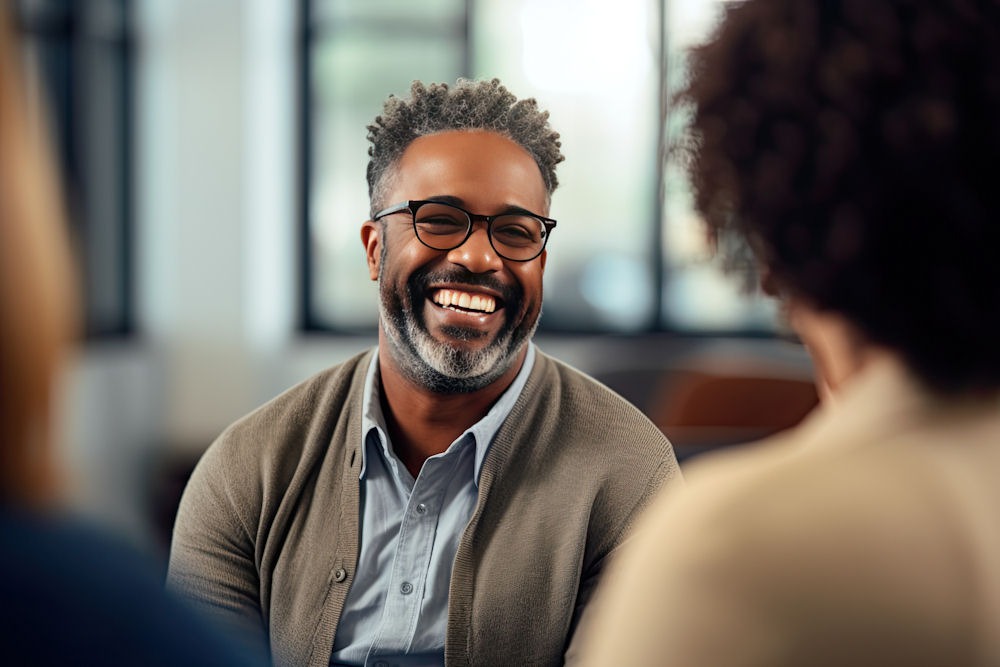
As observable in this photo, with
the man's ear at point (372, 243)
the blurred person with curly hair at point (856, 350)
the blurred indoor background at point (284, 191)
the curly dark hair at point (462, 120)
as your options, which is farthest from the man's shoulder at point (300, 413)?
the blurred indoor background at point (284, 191)

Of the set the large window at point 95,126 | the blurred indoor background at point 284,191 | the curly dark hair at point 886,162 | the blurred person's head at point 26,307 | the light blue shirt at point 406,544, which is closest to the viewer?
the blurred person's head at point 26,307

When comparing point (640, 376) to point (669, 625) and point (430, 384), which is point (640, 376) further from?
point (669, 625)

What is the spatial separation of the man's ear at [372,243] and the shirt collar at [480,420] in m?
0.11

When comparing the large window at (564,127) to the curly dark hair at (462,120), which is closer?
the curly dark hair at (462,120)

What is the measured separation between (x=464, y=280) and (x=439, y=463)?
201 mm

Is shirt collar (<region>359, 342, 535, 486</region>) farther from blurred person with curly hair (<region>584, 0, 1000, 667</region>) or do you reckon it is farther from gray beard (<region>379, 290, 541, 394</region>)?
blurred person with curly hair (<region>584, 0, 1000, 667</region>)

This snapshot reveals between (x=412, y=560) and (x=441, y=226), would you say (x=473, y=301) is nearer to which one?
(x=441, y=226)

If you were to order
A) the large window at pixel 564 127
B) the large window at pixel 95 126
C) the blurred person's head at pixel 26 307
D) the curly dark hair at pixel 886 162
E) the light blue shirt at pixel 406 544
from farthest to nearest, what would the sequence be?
the large window at pixel 564 127
the large window at pixel 95 126
the light blue shirt at pixel 406 544
the curly dark hair at pixel 886 162
the blurred person's head at pixel 26 307

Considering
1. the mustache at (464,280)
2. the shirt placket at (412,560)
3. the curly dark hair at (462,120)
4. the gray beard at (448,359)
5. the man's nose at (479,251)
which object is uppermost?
the curly dark hair at (462,120)

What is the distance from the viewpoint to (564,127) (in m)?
5.04

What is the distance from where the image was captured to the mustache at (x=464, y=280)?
117 centimetres

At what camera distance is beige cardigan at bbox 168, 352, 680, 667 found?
1.10m

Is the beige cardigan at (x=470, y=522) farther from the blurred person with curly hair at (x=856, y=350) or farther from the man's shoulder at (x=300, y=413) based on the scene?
the blurred person with curly hair at (x=856, y=350)

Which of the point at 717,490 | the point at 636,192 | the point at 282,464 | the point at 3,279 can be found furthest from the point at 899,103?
the point at 636,192
